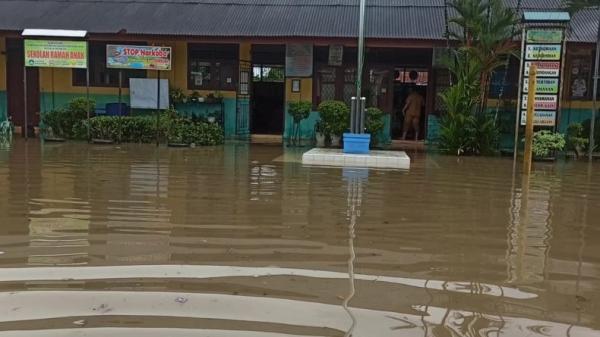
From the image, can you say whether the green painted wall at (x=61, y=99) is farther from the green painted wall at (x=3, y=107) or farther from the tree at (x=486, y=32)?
the tree at (x=486, y=32)

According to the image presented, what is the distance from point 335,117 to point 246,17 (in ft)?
14.0

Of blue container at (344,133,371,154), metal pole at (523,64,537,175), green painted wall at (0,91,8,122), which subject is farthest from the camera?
green painted wall at (0,91,8,122)

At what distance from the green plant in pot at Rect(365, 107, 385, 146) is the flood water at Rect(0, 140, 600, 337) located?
21.6ft

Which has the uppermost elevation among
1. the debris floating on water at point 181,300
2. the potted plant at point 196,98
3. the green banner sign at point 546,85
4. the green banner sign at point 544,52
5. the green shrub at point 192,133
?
the green banner sign at point 544,52

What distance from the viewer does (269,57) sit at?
62.3ft

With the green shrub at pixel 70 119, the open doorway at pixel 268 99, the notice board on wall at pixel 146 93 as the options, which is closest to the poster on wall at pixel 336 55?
the open doorway at pixel 268 99

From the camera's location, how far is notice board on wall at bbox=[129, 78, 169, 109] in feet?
61.0

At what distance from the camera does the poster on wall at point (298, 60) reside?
719 inches

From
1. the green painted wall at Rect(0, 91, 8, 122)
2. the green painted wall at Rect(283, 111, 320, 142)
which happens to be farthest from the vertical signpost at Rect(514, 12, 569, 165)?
the green painted wall at Rect(0, 91, 8, 122)

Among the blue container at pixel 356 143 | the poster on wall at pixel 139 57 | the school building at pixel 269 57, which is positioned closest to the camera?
the blue container at pixel 356 143

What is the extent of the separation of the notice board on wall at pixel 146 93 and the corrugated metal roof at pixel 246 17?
1499 mm

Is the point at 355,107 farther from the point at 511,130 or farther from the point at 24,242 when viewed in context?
the point at 24,242

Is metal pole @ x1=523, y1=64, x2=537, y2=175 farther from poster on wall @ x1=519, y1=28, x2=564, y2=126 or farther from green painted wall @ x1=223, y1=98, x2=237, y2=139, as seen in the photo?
green painted wall @ x1=223, y1=98, x2=237, y2=139

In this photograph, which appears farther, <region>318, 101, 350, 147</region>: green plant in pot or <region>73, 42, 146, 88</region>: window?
<region>73, 42, 146, 88</region>: window
